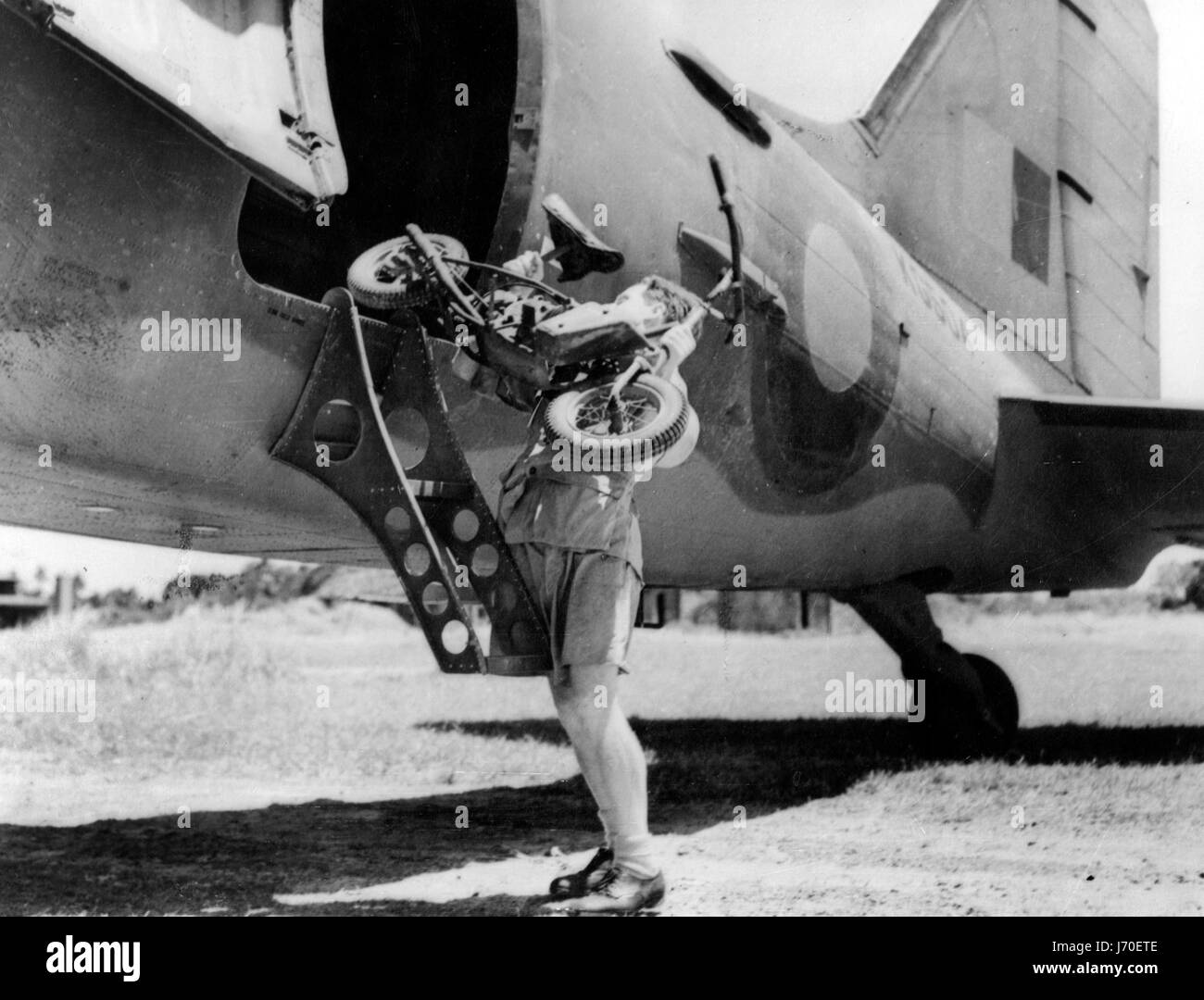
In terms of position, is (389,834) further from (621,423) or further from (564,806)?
(621,423)

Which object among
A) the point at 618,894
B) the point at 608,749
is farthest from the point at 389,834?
the point at 608,749

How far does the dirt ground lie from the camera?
3.60 meters

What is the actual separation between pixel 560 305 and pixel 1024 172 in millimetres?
4158

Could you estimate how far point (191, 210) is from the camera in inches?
103

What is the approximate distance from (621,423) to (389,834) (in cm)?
202

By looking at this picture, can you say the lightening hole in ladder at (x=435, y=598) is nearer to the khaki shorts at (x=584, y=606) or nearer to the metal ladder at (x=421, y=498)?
the metal ladder at (x=421, y=498)

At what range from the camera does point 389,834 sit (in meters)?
4.31

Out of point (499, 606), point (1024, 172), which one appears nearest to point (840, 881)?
point (499, 606)

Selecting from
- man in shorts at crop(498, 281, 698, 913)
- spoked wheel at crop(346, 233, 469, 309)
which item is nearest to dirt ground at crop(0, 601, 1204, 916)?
man in shorts at crop(498, 281, 698, 913)

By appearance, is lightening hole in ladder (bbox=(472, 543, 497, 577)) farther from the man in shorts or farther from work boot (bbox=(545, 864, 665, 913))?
work boot (bbox=(545, 864, 665, 913))

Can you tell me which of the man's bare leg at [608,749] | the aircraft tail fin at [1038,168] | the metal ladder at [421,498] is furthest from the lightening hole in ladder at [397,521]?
the aircraft tail fin at [1038,168]

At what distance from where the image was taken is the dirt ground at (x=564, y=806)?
360 centimetres

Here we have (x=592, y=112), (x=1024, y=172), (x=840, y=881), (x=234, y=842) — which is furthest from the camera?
(x=1024, y=172)
